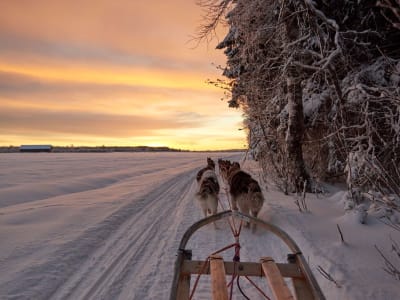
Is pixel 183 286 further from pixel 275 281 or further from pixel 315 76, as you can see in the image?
pixel 315 76

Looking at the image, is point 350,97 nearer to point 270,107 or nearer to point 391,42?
point 391,42

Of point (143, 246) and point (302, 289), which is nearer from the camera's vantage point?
point (302, 289)

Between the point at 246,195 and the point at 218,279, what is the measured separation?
4.28 meters

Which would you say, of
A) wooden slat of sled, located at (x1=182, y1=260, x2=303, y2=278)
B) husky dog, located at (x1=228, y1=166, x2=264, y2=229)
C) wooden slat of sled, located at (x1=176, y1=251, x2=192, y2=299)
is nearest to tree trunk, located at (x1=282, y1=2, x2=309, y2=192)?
husky dog, located at (x1=228, y1=166, x2=264, y2=229)

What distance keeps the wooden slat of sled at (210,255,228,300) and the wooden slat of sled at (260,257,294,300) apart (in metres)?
0.40

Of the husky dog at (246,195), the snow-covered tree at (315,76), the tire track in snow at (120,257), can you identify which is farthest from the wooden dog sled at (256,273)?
the snow-covered tree at (315,76)

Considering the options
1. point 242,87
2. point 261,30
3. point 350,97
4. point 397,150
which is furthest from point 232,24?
point 397,150

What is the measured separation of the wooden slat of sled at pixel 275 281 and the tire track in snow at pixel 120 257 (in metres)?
1.86

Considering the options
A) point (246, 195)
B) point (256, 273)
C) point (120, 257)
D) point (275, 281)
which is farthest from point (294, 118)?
point (275, 281)

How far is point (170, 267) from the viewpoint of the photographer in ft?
15.5

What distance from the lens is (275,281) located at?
285 cm

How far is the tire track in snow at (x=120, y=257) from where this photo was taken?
159 inches

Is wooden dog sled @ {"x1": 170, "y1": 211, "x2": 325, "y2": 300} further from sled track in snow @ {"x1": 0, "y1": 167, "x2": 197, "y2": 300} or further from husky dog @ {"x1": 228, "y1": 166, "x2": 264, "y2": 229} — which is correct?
husky dog @ {"x1": 228, "y1": 166, "x2": 264, "y2": 229}

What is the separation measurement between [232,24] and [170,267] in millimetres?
8518
